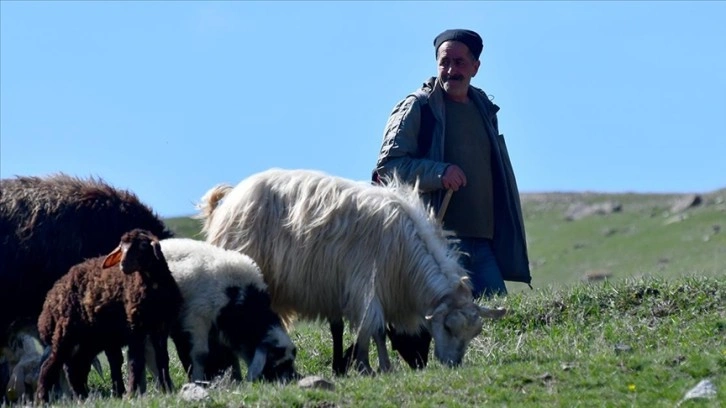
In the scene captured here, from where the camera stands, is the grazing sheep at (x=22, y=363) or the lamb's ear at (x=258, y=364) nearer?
the lamb's ear at (x=258, y=364)

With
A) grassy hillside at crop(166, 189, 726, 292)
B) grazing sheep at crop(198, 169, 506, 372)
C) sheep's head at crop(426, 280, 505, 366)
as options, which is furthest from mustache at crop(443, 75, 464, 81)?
grassy hillside at crop(166, 189, 726, 292)

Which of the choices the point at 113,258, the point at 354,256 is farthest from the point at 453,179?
the point at 113,258

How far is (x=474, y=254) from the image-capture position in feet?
44.8

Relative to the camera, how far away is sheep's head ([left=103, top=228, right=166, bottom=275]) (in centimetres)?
1054

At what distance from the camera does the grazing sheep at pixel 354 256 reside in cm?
1189

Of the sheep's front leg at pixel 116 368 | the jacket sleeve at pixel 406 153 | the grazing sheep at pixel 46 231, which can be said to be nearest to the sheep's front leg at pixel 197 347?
the sheep's front leg at pixel 116 368

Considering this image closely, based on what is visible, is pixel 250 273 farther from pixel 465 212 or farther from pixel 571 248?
pixel 571 248

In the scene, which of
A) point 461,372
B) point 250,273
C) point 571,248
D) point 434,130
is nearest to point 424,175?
point 434,130

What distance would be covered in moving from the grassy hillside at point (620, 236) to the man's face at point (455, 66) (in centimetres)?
1392

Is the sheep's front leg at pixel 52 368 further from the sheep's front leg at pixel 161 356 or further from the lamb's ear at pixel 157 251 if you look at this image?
the lamb's ear at pixel 157 251

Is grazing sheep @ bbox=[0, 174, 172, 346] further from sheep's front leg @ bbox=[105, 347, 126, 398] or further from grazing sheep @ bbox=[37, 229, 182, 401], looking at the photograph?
sheep's front leg @ bbox=[105, 347, 126, 398]

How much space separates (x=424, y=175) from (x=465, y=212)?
841 mm

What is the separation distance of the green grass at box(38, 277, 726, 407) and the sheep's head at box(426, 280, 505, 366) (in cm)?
17

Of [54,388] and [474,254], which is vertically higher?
[474,254]
